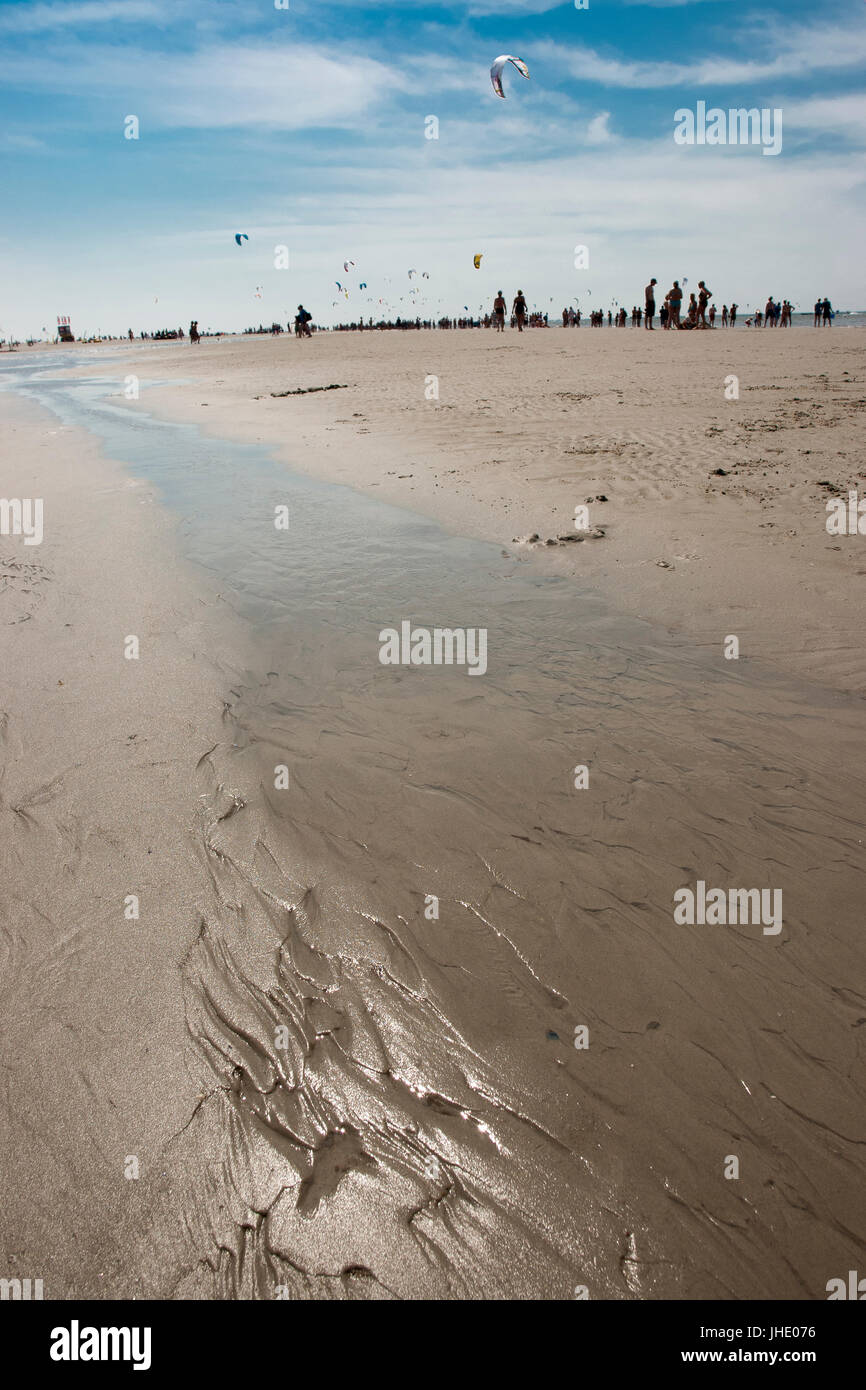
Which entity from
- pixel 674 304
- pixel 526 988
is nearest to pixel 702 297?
pixel 674 304

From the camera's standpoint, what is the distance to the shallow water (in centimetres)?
191

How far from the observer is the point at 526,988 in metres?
2.60

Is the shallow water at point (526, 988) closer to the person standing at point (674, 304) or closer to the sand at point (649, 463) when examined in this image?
the sand at point (649, 463)

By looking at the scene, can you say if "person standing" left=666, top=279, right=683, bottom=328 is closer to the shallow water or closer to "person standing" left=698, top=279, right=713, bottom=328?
"person standing" left=698, top=279, right=713, bottom=328

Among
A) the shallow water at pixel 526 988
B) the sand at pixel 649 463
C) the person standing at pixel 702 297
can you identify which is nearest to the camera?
the shallow water at pixel 526 988

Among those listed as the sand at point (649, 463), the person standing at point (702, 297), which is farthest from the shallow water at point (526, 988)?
the person standing at point (702, 297)

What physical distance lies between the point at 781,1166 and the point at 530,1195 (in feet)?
2.33

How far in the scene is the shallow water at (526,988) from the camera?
6.27 ft

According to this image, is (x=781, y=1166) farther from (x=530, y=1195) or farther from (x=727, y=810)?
(x=727, y=810)

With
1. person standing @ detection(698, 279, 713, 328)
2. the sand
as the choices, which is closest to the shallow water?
the sand

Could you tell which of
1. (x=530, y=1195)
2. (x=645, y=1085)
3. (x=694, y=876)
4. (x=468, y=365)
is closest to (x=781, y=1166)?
(x=645, y=1085)

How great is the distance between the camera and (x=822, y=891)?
2947mm

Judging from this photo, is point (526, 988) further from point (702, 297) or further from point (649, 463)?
point (702, 297)

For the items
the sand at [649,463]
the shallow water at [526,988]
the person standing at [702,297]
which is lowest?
the shallow water at [526,988]
